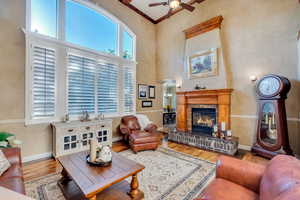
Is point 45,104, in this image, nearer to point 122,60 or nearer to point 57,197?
point 57,197

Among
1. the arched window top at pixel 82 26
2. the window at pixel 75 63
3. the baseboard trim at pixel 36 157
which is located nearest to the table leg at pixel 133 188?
the baseboard trim at pixel 36 157

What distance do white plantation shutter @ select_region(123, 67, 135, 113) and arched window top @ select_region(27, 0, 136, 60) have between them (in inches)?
20.4

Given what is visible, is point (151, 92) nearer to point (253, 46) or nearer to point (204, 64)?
point (204, 64)

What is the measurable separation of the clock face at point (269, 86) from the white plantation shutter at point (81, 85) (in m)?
4.35

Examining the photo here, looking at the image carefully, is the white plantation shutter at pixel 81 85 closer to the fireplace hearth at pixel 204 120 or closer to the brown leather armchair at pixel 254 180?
the fireplace hearth at pixel 204 120

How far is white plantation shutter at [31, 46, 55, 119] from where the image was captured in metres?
3.13

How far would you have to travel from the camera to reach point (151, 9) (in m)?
5.21

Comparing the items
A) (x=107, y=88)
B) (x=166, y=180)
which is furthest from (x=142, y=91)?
(x=166, y=180)

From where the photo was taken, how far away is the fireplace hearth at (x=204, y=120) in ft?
14.3

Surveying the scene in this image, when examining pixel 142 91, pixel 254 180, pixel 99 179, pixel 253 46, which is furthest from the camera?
pixel 142 91

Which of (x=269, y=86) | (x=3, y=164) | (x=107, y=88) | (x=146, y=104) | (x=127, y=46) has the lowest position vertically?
(x=3, y=164)

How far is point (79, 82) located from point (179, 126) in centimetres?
348

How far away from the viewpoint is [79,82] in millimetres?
3842

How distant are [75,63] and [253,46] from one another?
15.6ft
